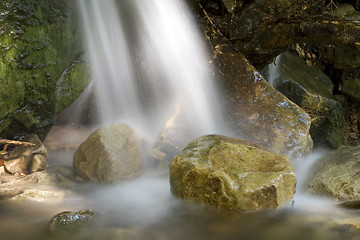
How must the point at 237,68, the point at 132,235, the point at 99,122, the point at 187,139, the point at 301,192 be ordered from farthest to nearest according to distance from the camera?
the point at 99,122 < the point at 237,68 < the point at 187,139 < the point at 301,192 < the point at 132,235

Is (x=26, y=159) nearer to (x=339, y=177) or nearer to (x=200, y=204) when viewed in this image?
(x=200, y=204)

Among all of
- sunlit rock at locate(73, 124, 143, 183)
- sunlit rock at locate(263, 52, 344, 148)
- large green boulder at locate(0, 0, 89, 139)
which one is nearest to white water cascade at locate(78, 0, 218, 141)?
large green boulder at locate(0, 0, 89, 139)

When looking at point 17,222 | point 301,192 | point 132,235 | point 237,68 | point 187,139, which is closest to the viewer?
point 132,235

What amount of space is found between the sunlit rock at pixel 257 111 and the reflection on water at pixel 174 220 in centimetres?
141

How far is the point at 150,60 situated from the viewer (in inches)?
233

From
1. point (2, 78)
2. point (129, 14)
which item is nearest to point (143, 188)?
point (2, 78)

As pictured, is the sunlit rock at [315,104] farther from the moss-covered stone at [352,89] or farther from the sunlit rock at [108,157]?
the sunlit rock at [108,157]

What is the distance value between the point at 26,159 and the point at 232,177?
312 cm

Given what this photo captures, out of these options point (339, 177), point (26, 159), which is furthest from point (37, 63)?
point (339, 177)

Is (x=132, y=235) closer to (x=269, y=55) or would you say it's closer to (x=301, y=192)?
(x=301, y=192)

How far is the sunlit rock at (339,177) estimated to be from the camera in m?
3.55

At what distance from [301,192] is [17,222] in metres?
3.38

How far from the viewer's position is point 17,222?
9.90 feet

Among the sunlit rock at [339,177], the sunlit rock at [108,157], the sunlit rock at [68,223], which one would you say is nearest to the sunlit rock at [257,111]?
the sunlit rock at [339,177]
